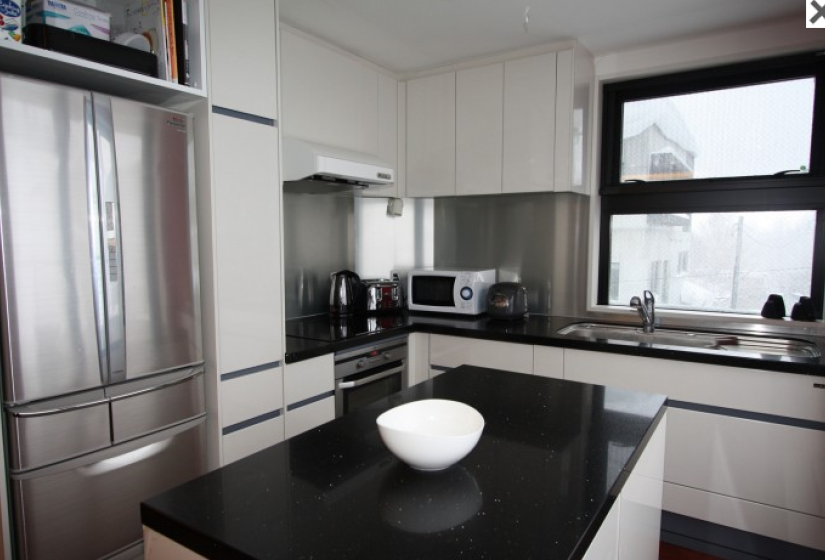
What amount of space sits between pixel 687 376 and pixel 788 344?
66 cm

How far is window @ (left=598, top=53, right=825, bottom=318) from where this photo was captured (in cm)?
256

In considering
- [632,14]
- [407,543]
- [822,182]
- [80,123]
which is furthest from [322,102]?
[822,182]

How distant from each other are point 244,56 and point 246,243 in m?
0.72

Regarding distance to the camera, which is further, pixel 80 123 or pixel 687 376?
pixel 687 376

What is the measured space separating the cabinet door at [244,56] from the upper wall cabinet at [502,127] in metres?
1.29

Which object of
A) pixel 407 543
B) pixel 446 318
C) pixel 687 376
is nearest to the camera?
pixel 407 543

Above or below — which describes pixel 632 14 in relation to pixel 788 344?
above

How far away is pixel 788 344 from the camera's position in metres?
2.40

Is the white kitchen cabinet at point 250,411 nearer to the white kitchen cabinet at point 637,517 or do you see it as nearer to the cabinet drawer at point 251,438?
the cabinet drawer at point 251,438

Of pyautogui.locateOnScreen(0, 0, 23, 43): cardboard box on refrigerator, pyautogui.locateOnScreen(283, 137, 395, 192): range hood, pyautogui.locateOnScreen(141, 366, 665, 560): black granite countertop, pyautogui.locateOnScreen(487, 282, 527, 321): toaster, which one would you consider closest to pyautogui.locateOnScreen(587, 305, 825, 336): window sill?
pyautogui.locateOnScreen(487, 282, 527, 321): toaster

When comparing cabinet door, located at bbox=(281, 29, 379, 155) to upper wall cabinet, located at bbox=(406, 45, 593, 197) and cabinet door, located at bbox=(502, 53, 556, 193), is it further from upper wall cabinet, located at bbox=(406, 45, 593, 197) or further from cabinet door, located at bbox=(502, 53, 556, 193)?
cabinet door, located at bbox=(502, 53, 556, 193)

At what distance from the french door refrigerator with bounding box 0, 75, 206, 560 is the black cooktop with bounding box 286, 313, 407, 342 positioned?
0.68 m

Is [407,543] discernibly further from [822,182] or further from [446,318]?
[822,182]

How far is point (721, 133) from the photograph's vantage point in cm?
276
